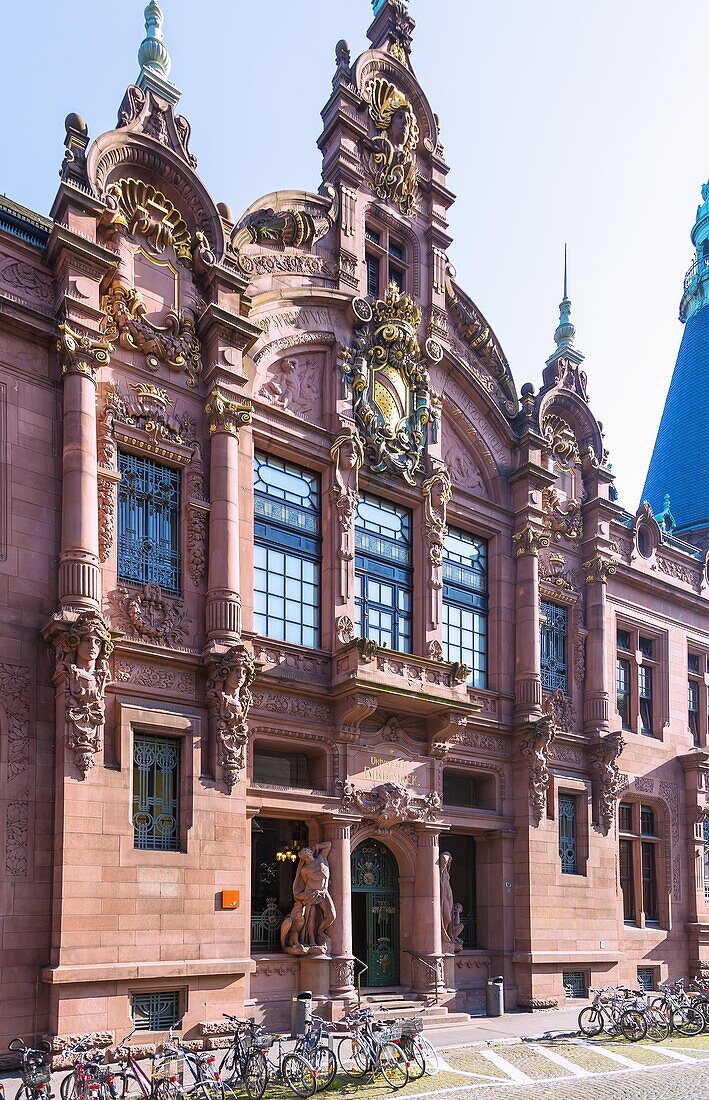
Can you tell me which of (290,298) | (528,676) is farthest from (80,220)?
(528,676)

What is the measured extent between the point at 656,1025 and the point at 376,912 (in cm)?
678

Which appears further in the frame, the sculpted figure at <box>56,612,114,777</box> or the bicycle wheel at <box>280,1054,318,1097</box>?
the sculpted figure at <box>56,612,114,777</box>

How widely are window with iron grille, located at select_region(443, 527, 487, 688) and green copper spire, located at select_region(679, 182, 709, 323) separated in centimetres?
2943

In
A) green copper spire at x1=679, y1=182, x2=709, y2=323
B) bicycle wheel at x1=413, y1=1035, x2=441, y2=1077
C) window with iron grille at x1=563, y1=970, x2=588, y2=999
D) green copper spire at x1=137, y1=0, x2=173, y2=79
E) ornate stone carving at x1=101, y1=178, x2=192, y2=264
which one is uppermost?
green copper spire at x1=679, y1=182, x2=709, y2=323

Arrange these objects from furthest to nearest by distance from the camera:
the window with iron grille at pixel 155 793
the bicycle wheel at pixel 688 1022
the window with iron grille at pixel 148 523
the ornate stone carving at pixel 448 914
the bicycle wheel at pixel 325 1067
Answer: the ornate stone carving at pixel 448 914 < the bicycle wheel at pixel 688 1022 < the window with iron grille at pixel 148 523 < the window with iron grille at pixel 155 793 < the bicycle wheel at pixel 325 1067

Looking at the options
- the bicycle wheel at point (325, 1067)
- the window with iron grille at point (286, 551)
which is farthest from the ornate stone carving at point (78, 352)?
the bicycle wheel at point (325, 1067)

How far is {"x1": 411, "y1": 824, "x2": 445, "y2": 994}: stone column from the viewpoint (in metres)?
25.5

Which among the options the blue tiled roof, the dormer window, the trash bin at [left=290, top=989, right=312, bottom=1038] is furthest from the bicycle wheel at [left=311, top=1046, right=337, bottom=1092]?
the blue tiled roof

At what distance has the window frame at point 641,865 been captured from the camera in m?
33.5

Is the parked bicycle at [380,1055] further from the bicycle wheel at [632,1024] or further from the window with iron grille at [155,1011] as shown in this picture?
the bicycle wheel at [632,1024]

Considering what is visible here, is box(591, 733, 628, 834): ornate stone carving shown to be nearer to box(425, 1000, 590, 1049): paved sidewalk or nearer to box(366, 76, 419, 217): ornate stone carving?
box(425, 1000, 590, 1049): paved sidewalk

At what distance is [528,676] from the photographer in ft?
98.6

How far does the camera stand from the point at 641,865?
34188 mm

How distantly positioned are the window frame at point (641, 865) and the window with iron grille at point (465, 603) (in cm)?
806
